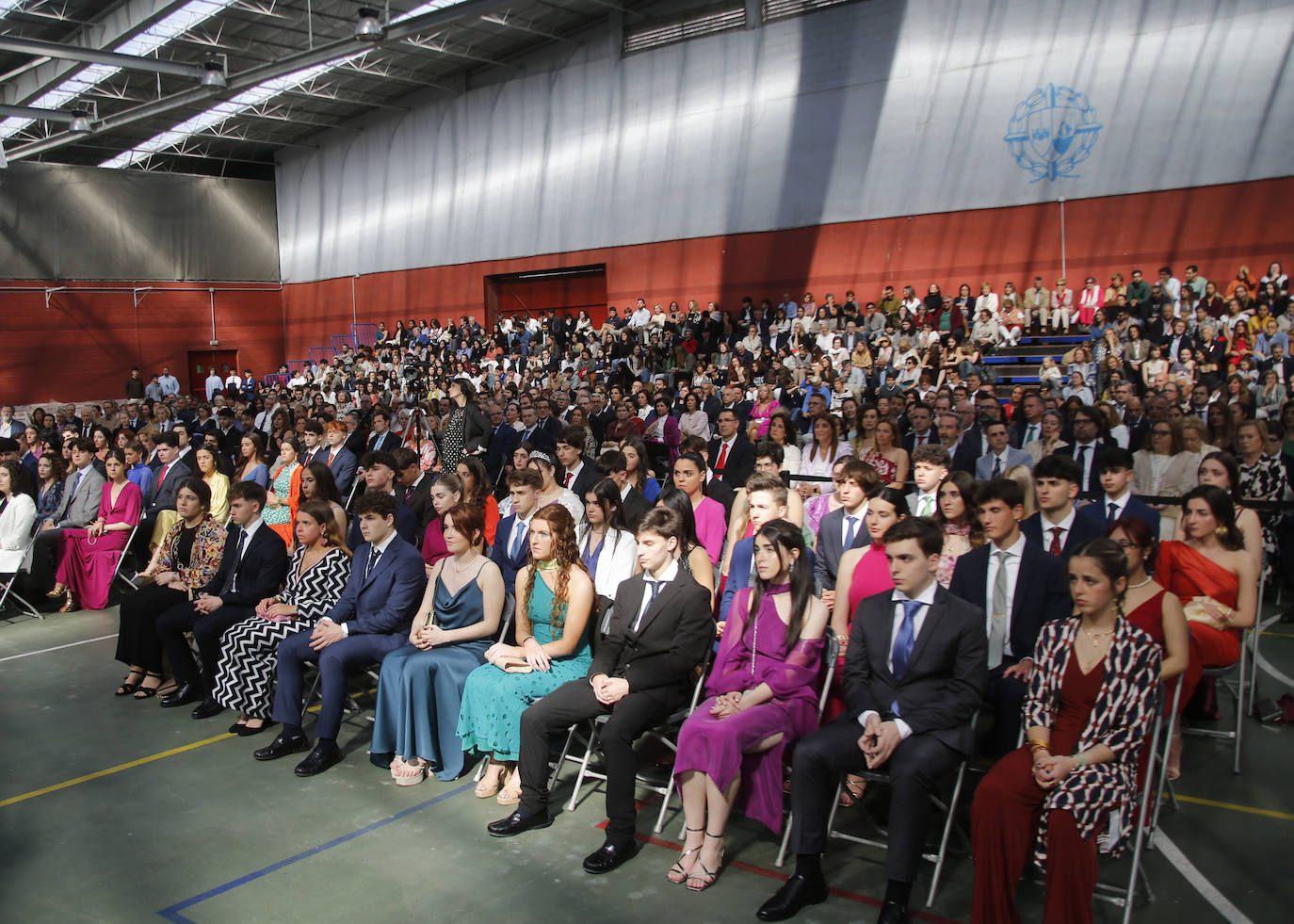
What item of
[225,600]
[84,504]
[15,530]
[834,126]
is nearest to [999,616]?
[225,600]

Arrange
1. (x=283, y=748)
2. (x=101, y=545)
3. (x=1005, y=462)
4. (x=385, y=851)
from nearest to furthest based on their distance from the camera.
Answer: (x=385, y=851), (x=283, y=748), (x=1005, y=462), (x=101, y=545)

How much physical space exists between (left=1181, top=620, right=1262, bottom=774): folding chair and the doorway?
1090 inches

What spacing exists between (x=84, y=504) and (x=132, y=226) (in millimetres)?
21177

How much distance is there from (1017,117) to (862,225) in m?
3.04

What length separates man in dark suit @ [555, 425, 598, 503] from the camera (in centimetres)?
727

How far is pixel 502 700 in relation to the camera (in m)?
4.36

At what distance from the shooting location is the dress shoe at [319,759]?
4.71m

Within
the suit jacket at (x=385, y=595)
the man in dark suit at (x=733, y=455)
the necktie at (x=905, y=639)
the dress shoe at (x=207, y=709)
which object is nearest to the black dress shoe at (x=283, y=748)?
the suit jacket at (x=385, y=595)

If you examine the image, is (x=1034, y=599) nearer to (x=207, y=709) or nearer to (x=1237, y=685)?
(x=1237, y=685)

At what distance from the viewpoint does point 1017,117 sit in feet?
49.8

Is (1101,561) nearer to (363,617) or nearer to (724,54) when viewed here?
(363,617)

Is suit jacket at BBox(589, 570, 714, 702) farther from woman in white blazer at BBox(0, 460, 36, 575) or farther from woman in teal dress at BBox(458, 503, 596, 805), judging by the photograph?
woman in white blazer at BBox(0, 460, 36, 575)

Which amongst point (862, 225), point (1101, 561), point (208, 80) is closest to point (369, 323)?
point (208, 80)

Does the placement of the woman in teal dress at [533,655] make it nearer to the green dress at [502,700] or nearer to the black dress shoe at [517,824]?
the green dress at [502,700]
